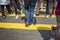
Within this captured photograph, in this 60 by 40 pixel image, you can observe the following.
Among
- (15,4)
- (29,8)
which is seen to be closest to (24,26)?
(29,8)

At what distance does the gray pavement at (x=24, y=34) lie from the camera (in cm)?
633

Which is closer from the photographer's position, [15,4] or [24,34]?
[24,34]

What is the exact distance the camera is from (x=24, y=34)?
264 inches

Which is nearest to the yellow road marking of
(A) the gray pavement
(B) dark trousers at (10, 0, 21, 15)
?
(A) the gray pavement

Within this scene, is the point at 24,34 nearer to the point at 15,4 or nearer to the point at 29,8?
the point at 29,8

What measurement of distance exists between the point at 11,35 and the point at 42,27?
1328 mm

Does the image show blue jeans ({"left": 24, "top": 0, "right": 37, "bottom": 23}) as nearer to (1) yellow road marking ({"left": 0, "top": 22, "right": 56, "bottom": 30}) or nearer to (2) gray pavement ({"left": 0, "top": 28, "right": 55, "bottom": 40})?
(1) yellow road marking ({"left": 0, "top": 22, "right": 56, "bottom": 30})

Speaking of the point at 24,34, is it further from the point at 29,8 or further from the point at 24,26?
the point at 29,8

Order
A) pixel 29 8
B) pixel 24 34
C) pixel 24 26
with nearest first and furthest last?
1. pixel 24 34
2. pixel 24 26
3. pixel 29 8

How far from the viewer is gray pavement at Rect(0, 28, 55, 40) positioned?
633cm

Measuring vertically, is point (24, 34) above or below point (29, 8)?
below

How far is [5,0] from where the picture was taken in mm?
9344

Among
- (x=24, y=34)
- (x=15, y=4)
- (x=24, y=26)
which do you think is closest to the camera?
(x=24, y=34)

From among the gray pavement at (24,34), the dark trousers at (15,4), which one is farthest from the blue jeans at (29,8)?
the dark trousers at (15,4)
